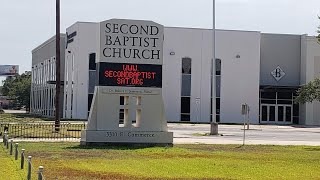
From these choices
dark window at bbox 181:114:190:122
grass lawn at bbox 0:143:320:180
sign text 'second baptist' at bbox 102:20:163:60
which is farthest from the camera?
dark window at bbox 181:114:190:122

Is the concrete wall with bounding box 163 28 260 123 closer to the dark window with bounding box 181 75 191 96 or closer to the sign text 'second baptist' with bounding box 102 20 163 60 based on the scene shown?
the dark window with bounding box 181 75 191 96

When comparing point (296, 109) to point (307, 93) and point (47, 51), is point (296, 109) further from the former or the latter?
point (47, 51)

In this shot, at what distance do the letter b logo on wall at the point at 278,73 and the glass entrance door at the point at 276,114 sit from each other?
3.41m

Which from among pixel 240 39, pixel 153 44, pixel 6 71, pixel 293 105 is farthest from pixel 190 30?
pixel 6 71

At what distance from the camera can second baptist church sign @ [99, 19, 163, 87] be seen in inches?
1065

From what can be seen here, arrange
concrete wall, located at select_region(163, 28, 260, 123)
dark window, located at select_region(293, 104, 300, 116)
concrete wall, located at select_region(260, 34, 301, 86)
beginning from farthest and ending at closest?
dark window, located at select_region(293, 104, 300, 116) → concrete wall, located at select_region(260, 34, 301, 86) → concrete wall, located at select_region(163, 28, 260, 123)

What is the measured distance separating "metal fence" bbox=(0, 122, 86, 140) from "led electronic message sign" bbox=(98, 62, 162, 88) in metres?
6.67

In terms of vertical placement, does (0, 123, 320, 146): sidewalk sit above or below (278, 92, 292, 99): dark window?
below

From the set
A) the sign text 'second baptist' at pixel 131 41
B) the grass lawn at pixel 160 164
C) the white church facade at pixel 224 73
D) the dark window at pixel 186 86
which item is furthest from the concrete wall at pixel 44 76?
the grass lawn at pixel 160 164

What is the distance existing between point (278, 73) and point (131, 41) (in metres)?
43.4

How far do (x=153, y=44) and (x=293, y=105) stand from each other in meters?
44.2

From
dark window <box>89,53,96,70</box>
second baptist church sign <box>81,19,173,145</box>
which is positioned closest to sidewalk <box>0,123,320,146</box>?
second baptist church sign <box>81,19,173,145</box>

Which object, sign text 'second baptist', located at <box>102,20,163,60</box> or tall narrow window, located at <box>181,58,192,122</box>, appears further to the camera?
tall narrow window, located at <box>181,58,192,122</box>

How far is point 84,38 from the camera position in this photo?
63875mm
